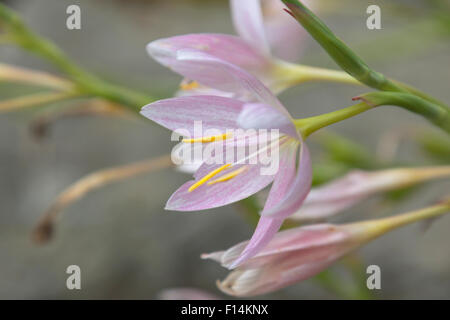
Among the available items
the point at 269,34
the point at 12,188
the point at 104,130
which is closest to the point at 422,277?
the point at 269,34

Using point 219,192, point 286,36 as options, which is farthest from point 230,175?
point 286,36

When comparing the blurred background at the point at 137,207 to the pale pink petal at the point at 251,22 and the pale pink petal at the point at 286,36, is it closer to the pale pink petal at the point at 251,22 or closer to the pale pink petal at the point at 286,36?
the pale pink petal at the point at 286,36

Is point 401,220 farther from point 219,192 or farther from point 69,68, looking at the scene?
point 69,68

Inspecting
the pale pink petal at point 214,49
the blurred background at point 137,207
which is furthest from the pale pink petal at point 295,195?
the blurred background at point 137,207

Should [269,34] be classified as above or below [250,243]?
above

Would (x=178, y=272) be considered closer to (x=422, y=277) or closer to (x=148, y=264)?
(x=148, y=264)
